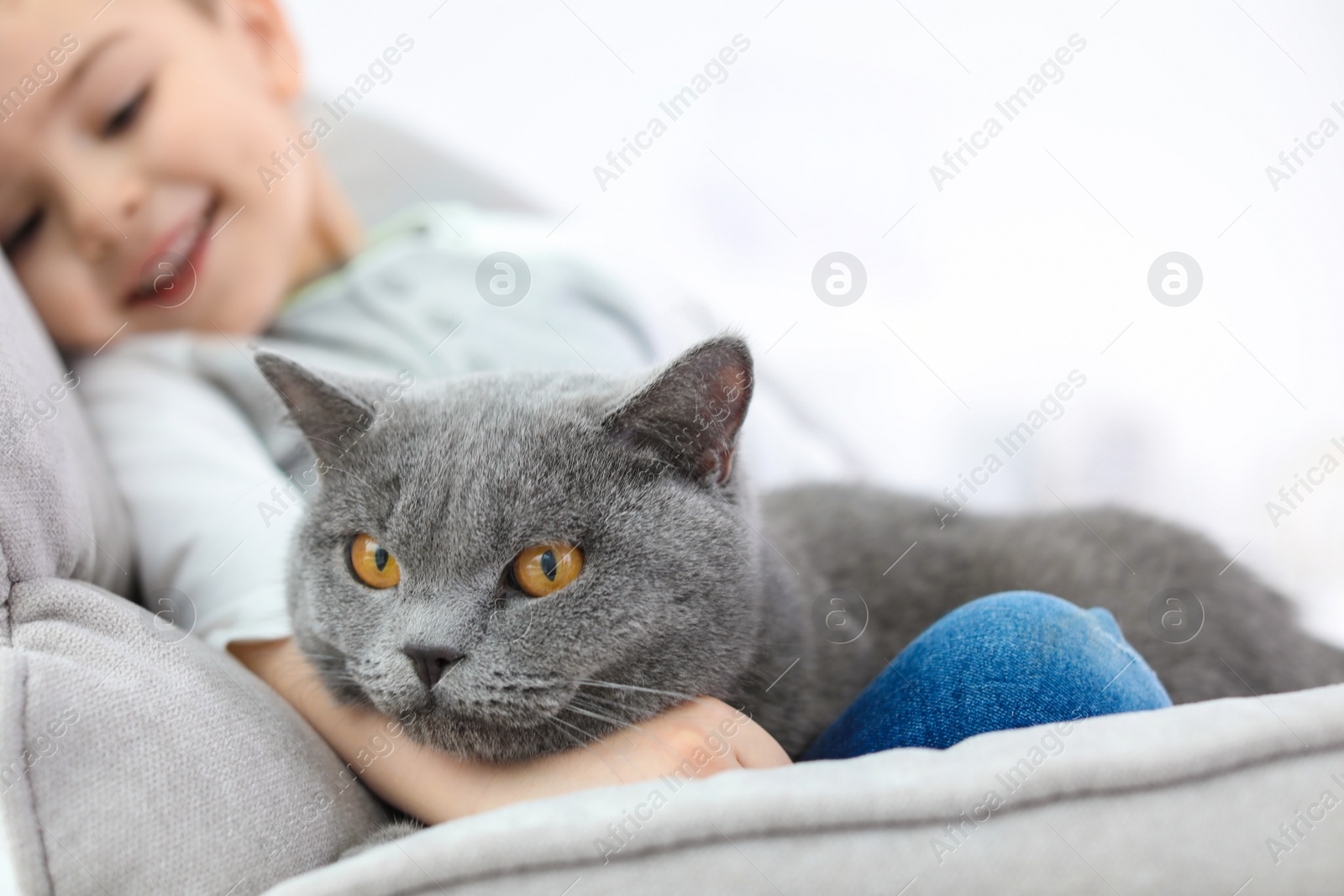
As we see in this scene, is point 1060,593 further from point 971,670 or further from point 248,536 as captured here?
point 248,536

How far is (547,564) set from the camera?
840 mm

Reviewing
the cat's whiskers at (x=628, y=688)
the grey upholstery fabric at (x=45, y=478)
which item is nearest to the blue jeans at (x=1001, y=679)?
the cat's whiskers at (x=628, y=688)

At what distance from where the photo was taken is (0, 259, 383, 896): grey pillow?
2.36 ft

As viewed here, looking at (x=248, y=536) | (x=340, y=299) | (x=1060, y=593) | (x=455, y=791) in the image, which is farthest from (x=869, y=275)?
(x=455, y=791)

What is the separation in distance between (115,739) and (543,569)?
38 cm

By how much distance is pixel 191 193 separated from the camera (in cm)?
154

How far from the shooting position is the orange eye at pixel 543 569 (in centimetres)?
84

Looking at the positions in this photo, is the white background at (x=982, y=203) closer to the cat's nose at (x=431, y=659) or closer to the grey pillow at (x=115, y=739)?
the cat's nose at (x=431, y=659)

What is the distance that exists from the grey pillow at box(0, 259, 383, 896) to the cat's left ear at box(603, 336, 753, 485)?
45cm

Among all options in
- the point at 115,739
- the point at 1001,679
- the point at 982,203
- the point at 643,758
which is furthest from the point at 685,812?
the point at 982,203

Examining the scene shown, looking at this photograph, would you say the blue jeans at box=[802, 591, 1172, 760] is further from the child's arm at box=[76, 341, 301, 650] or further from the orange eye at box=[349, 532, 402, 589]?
the child's arm at box=[76, 341, 301, 650]

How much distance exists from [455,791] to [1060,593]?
2.64ft

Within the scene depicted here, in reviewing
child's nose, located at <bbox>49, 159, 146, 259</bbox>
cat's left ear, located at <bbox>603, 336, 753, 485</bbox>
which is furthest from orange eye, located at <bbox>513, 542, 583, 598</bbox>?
child's nose, located at <bbox>49, 159, 146, 259</bbox>

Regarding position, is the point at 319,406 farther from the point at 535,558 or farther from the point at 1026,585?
the point at 1026,585
